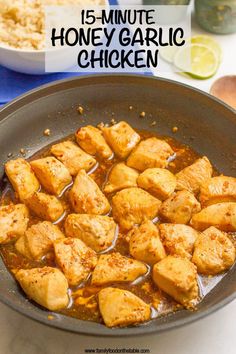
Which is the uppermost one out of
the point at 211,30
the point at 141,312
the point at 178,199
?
the point at 211,30

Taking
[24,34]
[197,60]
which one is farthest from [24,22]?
[197,60]

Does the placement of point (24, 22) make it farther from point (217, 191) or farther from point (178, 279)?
point (178, 279)

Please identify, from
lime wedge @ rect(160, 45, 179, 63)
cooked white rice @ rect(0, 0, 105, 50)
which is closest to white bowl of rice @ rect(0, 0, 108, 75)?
cooked white rice @ rect(0, 0, 105, 50)

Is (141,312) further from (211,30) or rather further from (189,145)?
(211,30)

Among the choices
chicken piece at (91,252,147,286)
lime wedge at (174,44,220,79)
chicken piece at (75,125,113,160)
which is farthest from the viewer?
lime wedge at (174,44,220,79)

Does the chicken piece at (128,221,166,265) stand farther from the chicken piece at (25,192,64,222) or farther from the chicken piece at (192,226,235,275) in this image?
the chicken piece at (25,192,64,222)

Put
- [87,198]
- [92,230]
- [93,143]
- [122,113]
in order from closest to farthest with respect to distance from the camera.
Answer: [92,230] < [87,198] < [93,143] < [122,113]

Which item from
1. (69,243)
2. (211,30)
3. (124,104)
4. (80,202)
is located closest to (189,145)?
(124,104)
